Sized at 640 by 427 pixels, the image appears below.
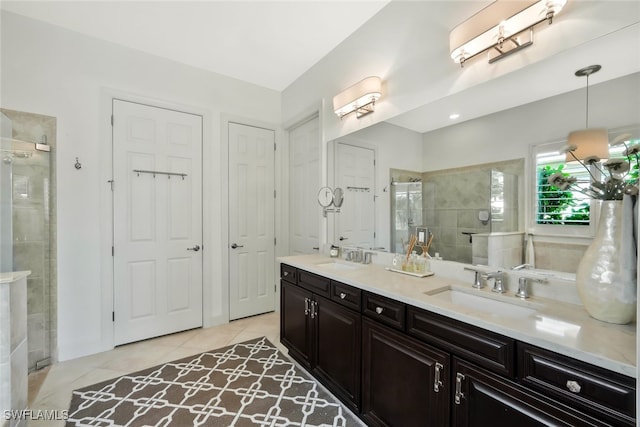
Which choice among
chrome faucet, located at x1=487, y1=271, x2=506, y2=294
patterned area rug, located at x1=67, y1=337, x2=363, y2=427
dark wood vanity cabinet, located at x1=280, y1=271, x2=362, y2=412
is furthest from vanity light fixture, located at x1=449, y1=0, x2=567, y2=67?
patterned area rug, located at x1=67, y1=337, x2=363, y2=427

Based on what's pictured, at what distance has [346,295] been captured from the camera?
1.78m

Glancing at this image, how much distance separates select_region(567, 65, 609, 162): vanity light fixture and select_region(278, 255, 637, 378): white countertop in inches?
26.4

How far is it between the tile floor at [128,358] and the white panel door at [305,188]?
104 cm

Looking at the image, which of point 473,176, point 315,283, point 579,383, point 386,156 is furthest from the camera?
point 386,156

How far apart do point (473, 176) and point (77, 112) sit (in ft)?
10.7

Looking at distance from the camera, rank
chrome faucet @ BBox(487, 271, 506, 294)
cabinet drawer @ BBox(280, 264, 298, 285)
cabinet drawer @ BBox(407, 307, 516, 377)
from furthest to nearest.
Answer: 1. cabinet drawer @ BBox(280, 264, 298, 285)
2. chrome faucet @ BBox(487, 271, 506, 294)
3. cabinet drawer @ BBox(407, 307, 516, 377)

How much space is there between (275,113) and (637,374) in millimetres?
3634

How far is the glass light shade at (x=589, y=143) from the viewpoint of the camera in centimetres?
117

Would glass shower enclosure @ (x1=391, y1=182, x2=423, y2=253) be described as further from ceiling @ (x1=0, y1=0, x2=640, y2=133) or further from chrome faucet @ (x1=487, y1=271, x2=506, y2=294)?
chrome faucet @ (x1=487, y1=271, x2=506, y2=294)

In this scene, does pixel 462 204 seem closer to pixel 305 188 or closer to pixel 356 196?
pixel 356 196

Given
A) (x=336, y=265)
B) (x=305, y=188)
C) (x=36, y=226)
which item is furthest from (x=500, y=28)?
(x=36, y=226)

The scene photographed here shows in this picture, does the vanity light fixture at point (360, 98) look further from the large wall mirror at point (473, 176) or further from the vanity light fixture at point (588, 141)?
the vanity light fixture at point (588, 141)

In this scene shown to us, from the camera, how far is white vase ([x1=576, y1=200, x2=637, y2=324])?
993mm

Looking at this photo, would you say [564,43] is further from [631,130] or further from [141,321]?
[141,321]
